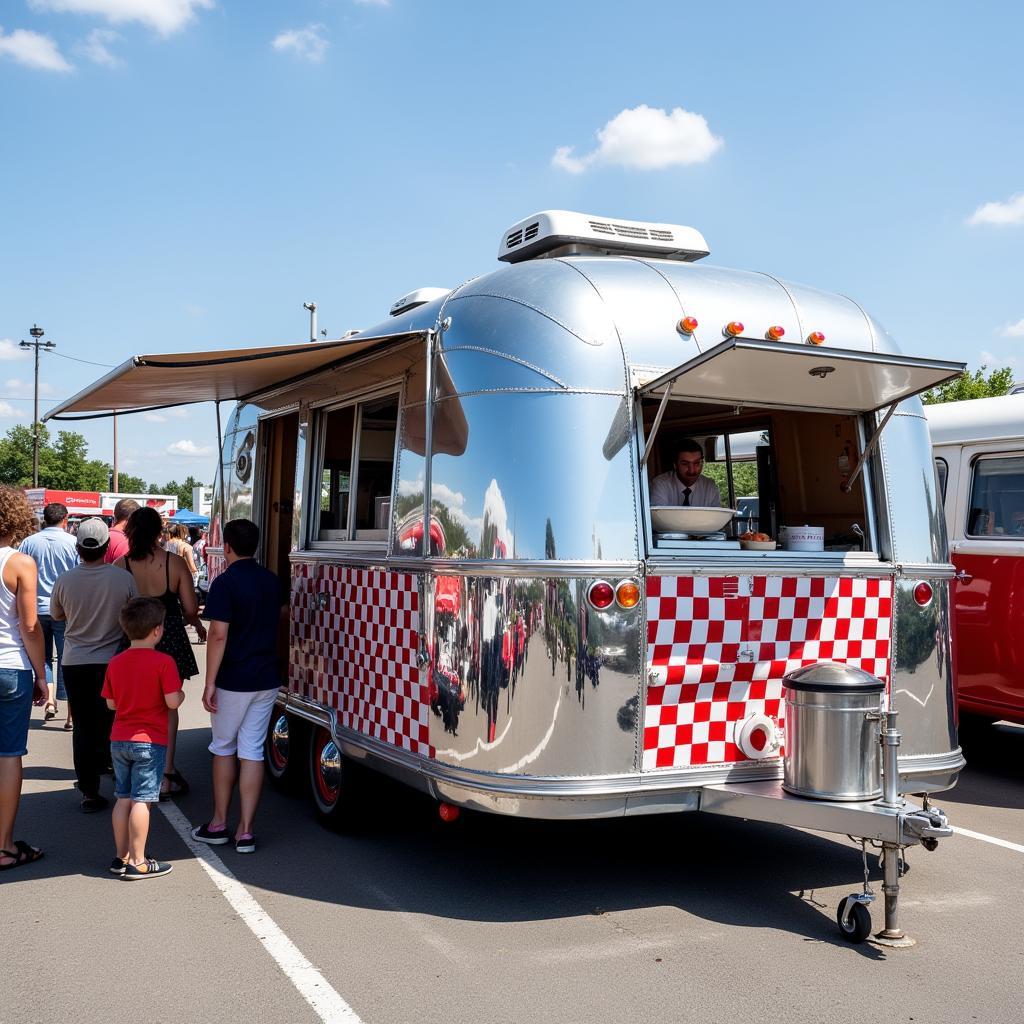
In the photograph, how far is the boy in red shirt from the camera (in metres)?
5.20

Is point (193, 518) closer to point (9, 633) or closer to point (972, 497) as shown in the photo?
point (972, 497)

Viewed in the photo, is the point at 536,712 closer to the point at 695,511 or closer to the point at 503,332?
the point at 695,511

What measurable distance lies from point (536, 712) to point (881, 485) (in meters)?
2.15

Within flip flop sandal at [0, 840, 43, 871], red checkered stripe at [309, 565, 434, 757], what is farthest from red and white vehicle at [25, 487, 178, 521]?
flip flop sandal at [0, 840, 43, 871]

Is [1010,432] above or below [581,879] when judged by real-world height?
above

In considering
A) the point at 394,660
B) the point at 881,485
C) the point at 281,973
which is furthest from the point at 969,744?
the point at 281,973

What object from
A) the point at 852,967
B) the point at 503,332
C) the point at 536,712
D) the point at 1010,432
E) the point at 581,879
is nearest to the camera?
the point at 852,967

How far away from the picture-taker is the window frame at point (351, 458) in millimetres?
5617

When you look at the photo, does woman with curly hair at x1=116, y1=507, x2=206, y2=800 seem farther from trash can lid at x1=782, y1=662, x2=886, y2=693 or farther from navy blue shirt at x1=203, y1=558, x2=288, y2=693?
trash can lid at x1=782, y1=662, x2=886, y2=693

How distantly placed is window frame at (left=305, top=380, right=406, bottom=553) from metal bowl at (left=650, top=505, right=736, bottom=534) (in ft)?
4.52

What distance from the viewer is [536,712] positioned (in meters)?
4.49

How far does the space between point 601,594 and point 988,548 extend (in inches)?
167

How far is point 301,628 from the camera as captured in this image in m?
6.53

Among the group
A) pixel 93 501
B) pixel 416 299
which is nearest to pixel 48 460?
pixel 93 501
